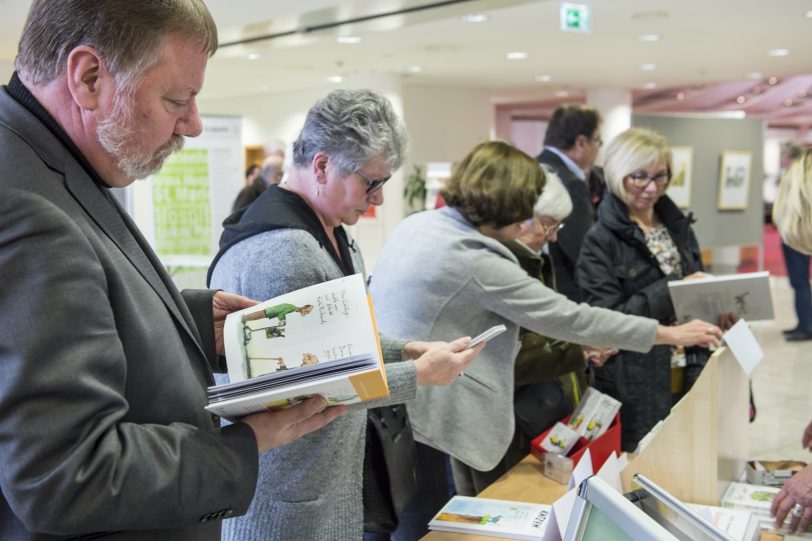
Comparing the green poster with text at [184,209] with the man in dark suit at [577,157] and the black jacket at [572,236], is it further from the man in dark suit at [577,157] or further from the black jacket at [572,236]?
the black jacket at [572,236]

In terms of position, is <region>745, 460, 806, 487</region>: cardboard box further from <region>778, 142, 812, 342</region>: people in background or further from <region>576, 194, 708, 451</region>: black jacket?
<region>778, 142, 812, 342</region>: people in background

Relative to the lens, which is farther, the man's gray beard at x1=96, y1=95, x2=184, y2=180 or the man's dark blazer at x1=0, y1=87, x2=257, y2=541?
the man's gray beard at x1=96, y1=95, x2=184, y2=180

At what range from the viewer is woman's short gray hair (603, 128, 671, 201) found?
9.93 ft

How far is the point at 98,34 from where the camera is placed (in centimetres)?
99

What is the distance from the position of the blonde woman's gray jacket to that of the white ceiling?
16.9 ft

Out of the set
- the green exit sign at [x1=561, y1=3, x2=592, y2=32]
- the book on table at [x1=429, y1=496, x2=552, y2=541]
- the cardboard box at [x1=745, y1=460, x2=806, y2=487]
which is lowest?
the book on table at [x1=429, y1=496, x2=552, y2=541]

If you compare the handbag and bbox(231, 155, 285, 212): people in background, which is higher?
bbox(231, 155, 285, 212): people in background

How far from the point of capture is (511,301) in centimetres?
217

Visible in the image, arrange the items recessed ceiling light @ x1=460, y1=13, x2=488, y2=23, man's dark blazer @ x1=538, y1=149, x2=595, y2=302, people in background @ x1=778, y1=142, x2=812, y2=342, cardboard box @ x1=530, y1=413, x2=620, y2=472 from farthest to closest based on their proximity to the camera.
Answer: people in background @ x1=778, y1=142, x2=812, y2=342 < recessed ceiling light @ x1=460, y1=13, x2=488, y2=23 < man's dark blazer @ x1=538, y1=149, x2=595, y2=302 < cardboard box @ x1=530, y1=413, x2=620, y2=472

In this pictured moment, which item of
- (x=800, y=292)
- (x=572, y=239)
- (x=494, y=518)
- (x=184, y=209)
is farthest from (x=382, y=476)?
(x=800, y=292)

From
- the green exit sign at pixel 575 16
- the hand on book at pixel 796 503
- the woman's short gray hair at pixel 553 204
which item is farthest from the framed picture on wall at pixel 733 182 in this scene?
the hand on book at pixel 796 503

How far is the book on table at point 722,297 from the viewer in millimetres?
2629

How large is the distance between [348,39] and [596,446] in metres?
7.45

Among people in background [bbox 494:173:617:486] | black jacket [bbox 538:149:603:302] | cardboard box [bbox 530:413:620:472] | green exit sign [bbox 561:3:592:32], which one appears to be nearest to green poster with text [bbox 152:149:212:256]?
black jacket [bbox 538:149:603:302]
